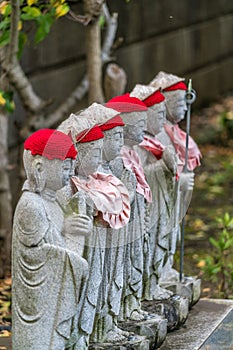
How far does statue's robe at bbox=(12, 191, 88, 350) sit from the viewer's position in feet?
21.8

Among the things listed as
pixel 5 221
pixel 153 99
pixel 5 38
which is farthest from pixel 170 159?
pixel 5 221

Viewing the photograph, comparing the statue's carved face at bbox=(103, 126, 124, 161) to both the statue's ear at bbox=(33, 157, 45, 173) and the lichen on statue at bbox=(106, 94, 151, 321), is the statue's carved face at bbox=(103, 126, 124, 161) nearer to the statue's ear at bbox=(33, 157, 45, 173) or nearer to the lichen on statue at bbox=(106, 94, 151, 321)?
the lichen on statue at bbox=(106, 94, 151, 321)

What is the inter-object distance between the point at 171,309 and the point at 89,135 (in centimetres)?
187

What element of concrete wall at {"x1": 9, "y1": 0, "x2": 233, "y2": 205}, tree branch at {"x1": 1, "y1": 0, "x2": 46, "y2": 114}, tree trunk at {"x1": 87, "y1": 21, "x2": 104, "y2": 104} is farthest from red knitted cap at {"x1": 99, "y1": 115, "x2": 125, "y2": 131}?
concrete wall at {"x1": 9, "y1": 0, "x2": 233, "y2": 205}

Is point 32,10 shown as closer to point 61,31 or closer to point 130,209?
point 130,209

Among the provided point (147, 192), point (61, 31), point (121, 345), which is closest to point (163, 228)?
point (147, 192)

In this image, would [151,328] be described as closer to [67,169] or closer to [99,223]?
[99,223]

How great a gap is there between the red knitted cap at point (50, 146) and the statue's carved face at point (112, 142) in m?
0.72

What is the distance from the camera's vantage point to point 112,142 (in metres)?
7.50

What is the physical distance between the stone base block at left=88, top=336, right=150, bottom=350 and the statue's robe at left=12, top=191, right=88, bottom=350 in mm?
742

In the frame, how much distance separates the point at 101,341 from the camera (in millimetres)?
7602

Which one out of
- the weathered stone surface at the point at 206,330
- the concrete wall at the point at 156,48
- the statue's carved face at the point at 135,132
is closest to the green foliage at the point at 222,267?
the weathered stone surface at the point at 206,330

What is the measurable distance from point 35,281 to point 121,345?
1.11m

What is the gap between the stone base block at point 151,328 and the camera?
795 cm
